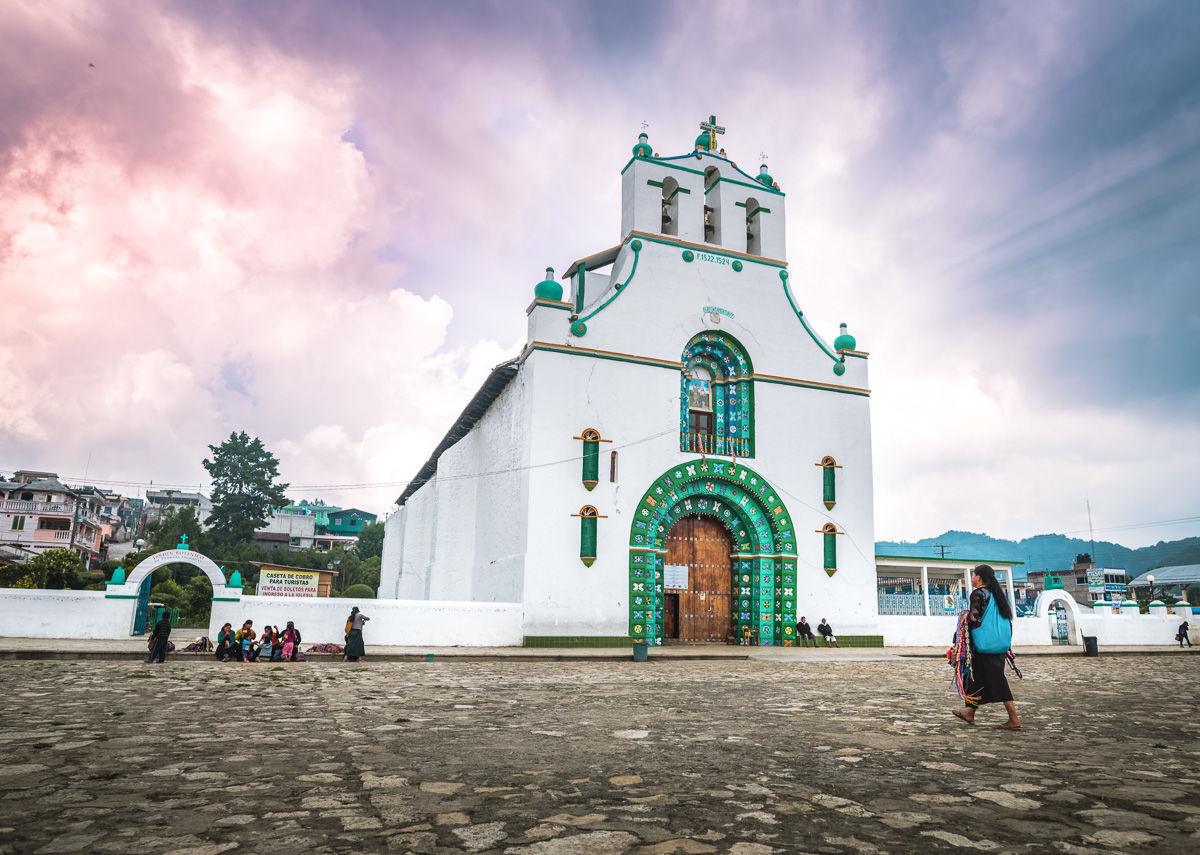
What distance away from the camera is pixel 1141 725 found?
6.62 metres

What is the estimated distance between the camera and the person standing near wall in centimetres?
1286

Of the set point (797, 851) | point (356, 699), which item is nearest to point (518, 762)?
point (797, 851)

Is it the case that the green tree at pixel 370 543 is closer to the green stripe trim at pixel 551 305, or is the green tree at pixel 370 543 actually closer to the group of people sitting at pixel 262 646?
the green stripe trim at pixel 551 305

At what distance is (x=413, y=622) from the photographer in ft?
58.0

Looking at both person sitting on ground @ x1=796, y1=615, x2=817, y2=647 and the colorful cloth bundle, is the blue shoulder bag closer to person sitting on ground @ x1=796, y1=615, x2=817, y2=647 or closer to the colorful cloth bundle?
the colorful cloth bundle

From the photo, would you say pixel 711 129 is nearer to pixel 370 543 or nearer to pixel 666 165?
pixel 666 165

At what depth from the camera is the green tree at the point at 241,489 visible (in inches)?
2115

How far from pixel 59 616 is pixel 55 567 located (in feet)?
56.4

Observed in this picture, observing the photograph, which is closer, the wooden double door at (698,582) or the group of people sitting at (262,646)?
the group of people sitting at (262,646)

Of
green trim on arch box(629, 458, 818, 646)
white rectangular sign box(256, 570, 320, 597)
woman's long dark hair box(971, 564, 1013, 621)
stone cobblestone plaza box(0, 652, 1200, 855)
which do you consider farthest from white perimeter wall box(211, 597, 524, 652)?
woman's long dark hair box(971, 564, 1013, 621)

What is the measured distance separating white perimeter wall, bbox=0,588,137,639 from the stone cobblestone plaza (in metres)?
10.2

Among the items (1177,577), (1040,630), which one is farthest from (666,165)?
(1177,577)

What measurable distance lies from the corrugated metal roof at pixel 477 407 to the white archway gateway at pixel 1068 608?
726 inches

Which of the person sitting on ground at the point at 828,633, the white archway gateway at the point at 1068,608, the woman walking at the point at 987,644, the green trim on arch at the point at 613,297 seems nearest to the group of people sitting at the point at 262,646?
the green trim on arch at the point at 613,297
